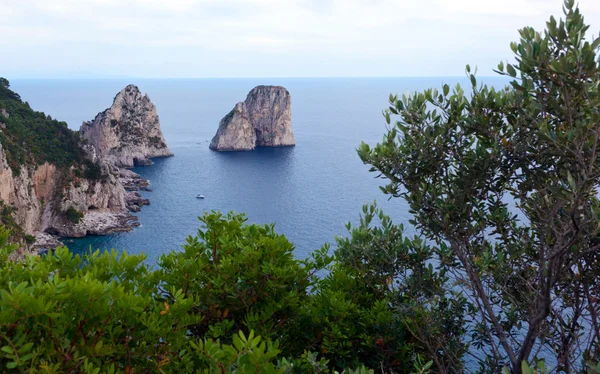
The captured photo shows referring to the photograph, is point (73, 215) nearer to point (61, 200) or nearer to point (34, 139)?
point (61, 200)

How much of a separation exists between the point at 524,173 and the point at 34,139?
→ 68654 millimetres

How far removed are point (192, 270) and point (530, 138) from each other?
19.8 feet

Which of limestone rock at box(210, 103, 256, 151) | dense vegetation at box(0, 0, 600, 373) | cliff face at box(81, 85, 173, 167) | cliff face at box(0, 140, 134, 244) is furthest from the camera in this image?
limestone rock at box(210, 103, 256, 151)

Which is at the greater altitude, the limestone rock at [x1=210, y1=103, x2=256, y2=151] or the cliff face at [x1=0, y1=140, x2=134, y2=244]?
the limestone rock at [x1=210, y1=103, x2=256, y2=151]

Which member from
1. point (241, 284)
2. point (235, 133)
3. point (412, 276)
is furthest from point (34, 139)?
point (412, 276)

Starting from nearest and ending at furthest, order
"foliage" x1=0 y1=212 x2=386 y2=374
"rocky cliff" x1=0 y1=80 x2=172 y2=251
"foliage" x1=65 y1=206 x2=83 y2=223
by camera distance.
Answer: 1. "foliage" x1=0 y1=212 x2=386 y2=374
2. "rocky cliff" x1=0 y1=80 x2=172 y2=251
3. "foliage" x1=65 y1=206 x2=83 y2=223

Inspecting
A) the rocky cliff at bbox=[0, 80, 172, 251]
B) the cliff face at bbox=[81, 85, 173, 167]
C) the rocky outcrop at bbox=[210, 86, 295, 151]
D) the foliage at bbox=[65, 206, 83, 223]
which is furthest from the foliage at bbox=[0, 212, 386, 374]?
the rocky outcrop at bbox=[210, 86, 295, 151]

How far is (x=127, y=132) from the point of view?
104 metres

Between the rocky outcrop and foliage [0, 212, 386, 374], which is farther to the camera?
the rocky outcrop

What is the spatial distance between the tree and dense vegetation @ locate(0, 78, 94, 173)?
2274 inches

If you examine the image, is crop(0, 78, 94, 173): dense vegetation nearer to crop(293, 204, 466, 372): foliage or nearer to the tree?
crop(293, 204, 466, 372): foliage

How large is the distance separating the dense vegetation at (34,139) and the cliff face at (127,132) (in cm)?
2633

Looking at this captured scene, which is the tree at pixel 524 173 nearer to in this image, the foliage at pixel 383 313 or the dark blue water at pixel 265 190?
the foliage at pixel 383 313

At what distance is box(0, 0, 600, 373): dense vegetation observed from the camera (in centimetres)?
498
